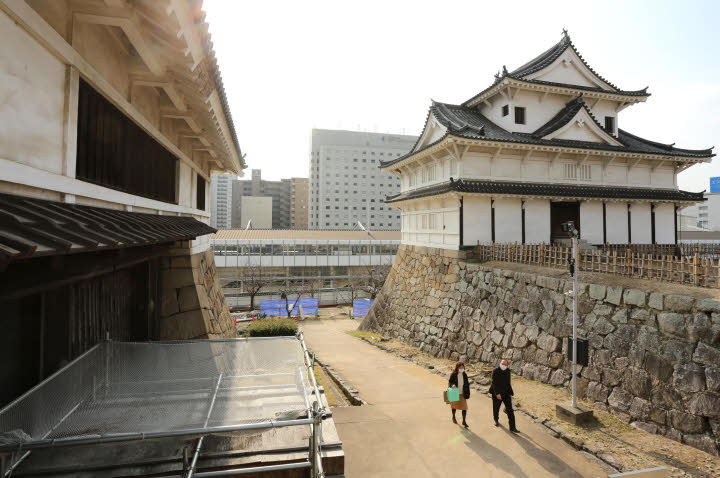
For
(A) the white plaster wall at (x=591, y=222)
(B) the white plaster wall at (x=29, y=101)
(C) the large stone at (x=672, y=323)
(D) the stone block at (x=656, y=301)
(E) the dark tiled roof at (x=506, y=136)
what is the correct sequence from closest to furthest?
(B) the white plaster wall at (x=29, y=101), (C) the large stone at (x=672, y=323), (D) the stone block at (x=656, y=301), (E) the dark tiled roof at (x=506, y=136), (A) the white plaster wall at (x=591, y=222)

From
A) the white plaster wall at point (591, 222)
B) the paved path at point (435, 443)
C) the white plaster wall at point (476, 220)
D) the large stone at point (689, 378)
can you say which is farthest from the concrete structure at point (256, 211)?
the large stone at point (689, 378)

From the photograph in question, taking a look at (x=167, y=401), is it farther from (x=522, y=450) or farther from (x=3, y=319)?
(x=522, y=450)

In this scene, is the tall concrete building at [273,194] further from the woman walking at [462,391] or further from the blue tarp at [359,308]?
the woman walking at [462,391]

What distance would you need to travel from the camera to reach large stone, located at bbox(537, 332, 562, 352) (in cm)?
1235

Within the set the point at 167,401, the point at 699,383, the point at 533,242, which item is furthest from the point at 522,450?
the point at 533,242

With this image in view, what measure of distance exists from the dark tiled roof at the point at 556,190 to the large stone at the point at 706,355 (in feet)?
35.5

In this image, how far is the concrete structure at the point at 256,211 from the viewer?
91.8 m

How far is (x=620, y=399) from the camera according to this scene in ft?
32.1

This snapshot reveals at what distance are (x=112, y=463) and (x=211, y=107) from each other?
6.08 meters

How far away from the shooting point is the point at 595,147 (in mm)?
19688

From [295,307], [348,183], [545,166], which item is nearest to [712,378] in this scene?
[545,166]

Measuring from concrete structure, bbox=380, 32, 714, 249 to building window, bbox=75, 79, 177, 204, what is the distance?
13534mm

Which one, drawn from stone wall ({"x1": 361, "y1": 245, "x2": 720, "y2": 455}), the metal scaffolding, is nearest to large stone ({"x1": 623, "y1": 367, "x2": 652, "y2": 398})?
stone wall ({"x1": 361, "y1": 245, "x2": 720, "y2": 455})

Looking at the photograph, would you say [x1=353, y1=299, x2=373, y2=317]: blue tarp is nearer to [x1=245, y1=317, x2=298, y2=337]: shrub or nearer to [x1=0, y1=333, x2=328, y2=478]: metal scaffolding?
[x1=245, y1=317, x2=298, y2=337]: shrub
